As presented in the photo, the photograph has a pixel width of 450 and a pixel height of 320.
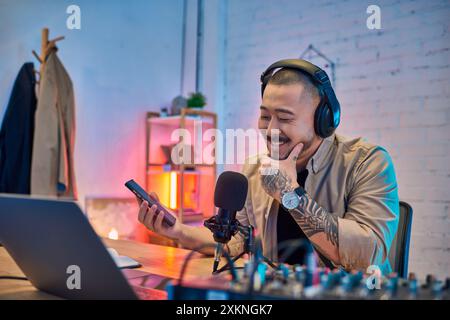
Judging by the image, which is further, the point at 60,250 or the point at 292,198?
the point at 292,198

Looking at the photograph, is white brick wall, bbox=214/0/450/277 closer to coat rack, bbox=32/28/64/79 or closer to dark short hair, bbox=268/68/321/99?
coat rack, bbox=32/28/64/79

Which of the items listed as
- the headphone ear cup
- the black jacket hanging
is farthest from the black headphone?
the black jacket hanging

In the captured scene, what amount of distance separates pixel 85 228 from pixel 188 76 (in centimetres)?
355

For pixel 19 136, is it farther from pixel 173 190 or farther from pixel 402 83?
pixel 402 83

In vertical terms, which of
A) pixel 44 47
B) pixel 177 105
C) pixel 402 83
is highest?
pixel 44 47

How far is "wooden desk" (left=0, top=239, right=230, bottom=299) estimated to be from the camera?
3.07 feet

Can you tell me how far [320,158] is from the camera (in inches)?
56.8

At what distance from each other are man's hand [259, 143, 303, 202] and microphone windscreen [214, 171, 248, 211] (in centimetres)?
15

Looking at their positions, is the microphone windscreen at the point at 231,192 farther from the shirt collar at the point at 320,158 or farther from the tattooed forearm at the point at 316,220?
the shirt collar at the point at 320,158

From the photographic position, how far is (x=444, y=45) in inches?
112

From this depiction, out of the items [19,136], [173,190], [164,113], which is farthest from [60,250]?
[164,113]

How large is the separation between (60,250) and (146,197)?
390mm

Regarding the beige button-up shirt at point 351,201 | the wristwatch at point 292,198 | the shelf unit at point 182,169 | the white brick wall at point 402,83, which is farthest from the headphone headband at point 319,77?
the shelf unit at point 182,169

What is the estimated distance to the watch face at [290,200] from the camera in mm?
1214
